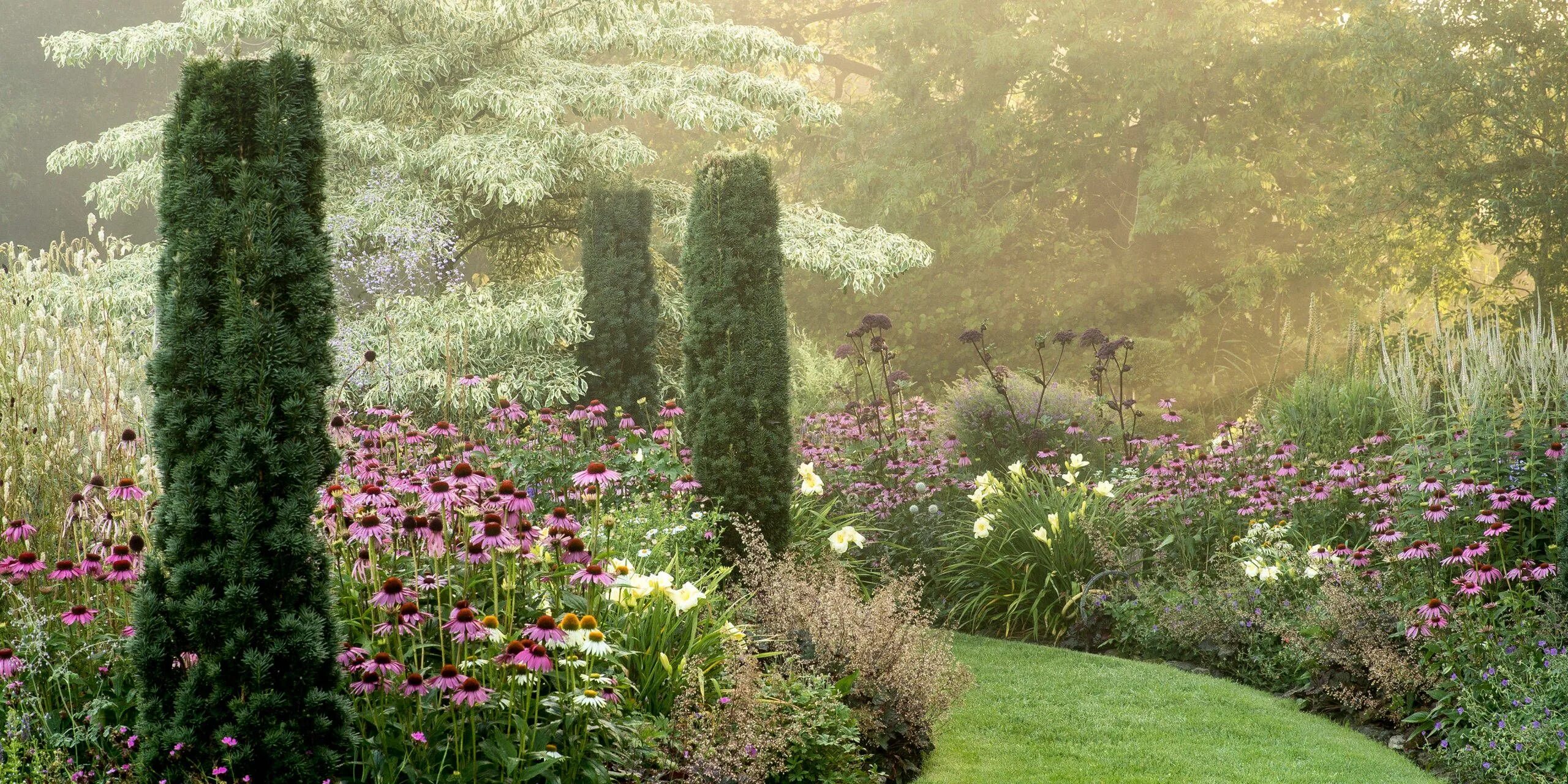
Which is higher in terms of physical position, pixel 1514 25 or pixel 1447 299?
pixel 1514 25

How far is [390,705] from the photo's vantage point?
3168 millimetres

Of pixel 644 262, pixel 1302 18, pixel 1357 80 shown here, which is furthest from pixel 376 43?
pixel 1302 18

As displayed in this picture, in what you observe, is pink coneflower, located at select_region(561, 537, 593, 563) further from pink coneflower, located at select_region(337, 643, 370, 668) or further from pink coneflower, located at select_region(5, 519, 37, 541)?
pink coneflower, located at select_region(5, 519, 37, 541)

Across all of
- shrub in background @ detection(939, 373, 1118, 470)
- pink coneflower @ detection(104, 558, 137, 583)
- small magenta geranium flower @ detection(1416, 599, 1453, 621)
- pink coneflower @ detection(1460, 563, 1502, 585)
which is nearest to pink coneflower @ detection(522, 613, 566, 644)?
pink coneflower @ detection(104, 558, 137, 583)

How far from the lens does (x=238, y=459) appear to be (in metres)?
2.92

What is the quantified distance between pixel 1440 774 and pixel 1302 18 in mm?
15350

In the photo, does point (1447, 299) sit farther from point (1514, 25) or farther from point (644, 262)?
point (644, 262)

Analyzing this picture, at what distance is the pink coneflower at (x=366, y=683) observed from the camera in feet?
9.78

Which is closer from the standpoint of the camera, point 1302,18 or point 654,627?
point 654,627

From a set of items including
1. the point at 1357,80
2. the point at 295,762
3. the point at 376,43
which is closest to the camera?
the point at 295,762

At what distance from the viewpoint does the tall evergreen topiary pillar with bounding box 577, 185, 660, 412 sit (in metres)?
11.0

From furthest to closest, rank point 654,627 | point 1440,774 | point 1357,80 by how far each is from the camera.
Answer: point 1357,80 → point 1440,774 → point 654,627

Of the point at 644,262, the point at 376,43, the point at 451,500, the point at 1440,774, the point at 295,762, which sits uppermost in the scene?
the point at 376,43

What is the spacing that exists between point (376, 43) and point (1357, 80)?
11694 mm
